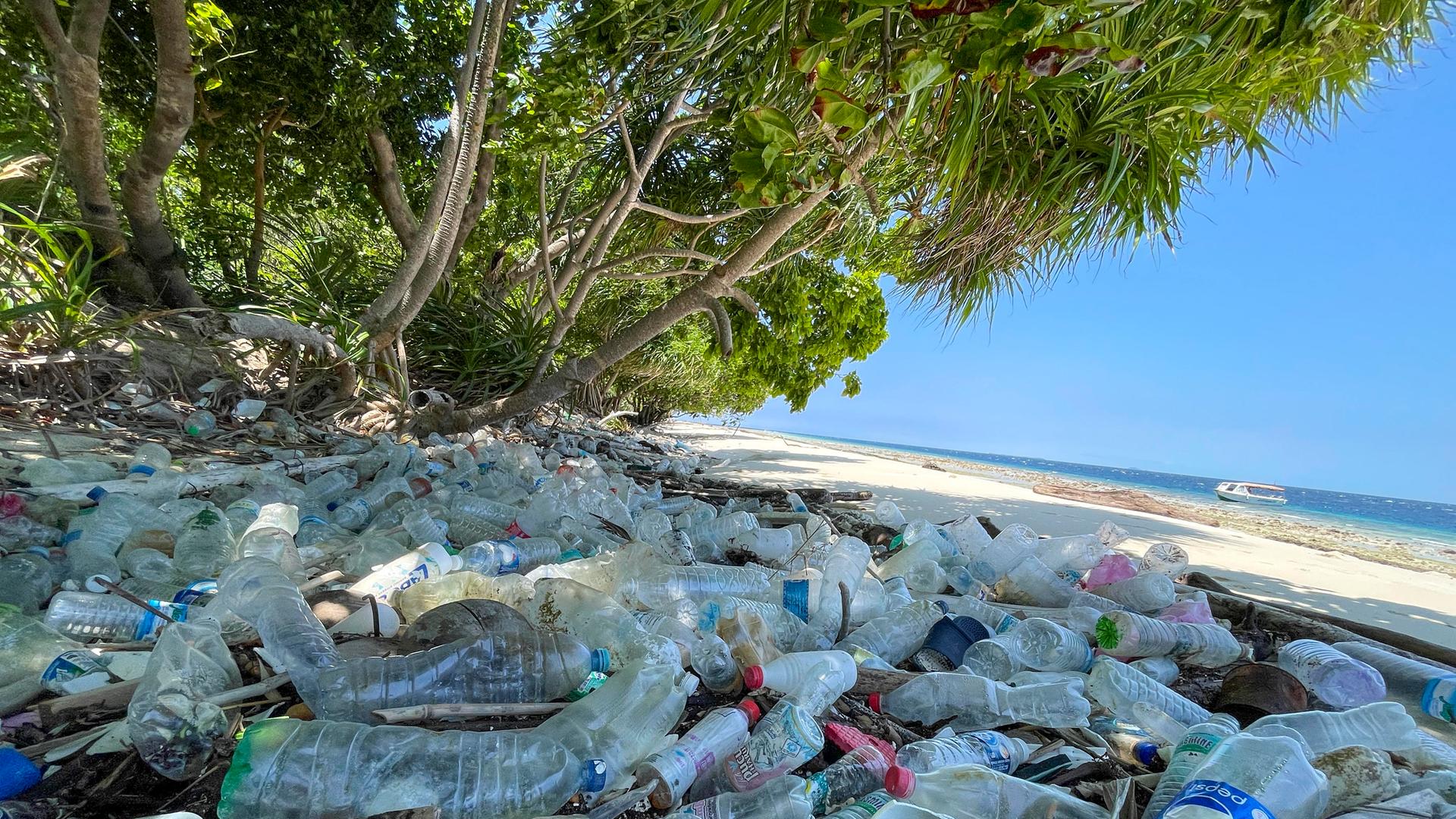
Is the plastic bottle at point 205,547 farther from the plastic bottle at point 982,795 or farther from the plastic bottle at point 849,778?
the plastic bottle at point 982,795

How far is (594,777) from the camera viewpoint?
2.27 feet

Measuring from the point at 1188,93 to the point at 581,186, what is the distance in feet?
17.1

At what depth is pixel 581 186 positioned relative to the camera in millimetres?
6219

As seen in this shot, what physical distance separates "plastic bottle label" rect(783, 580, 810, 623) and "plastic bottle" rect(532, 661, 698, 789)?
44 centimetres

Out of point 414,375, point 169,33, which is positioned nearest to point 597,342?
point 414,375

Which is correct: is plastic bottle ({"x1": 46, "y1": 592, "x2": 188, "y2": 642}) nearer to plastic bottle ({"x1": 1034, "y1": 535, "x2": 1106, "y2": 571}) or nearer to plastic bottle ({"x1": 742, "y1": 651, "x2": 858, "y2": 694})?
plastic bottle ({"x1": 742, "y1": 651, "x2": 858, "y2": 694})

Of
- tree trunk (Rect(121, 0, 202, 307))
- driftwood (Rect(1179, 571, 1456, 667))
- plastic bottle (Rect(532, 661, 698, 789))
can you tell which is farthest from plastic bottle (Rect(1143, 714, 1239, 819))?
tree trunk (Rect(121, 0, 202, 307))

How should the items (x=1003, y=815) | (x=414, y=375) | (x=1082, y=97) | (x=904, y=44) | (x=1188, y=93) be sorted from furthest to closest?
1. (x=414, y=375)
2. (x=1082, y=97)
3. (x=1188, y=93)
4. (x=904, y=44)
5. (x=1003, y=815)

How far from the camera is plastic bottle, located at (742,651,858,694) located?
101 centimetres

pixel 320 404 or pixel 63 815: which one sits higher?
pixel 320 404

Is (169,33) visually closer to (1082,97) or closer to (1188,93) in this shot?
(1082,97)

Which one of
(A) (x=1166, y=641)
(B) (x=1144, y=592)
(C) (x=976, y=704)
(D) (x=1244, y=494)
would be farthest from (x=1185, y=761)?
(D) (x=1244, y=494)

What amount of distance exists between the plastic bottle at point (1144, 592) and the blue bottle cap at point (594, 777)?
5.31ft

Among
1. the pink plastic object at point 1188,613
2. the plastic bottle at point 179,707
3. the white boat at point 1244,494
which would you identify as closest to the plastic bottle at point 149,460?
the plastic bottle at point 179,707
